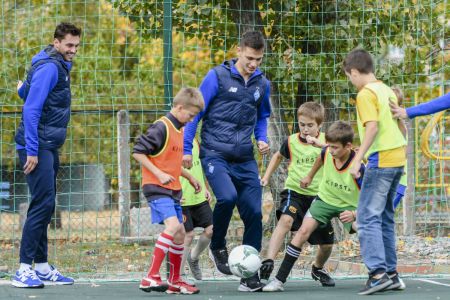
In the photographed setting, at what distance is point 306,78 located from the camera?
11.0 meters

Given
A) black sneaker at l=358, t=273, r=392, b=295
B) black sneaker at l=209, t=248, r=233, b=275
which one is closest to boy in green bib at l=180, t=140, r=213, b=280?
black sneaker at l=209, t=248, r=233, b=275

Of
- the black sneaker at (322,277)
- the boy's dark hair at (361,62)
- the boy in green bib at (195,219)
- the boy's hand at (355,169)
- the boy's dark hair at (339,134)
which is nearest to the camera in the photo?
the boy's hand at (355,169)

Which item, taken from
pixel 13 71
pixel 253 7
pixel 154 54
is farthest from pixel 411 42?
pixel 154 54

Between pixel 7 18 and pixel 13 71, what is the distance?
1984 millimetres

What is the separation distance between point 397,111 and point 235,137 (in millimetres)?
1361

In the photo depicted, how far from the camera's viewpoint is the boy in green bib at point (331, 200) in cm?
816

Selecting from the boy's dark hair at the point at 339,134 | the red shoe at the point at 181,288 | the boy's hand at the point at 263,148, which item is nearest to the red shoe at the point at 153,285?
the red shoe at the point at 181,288

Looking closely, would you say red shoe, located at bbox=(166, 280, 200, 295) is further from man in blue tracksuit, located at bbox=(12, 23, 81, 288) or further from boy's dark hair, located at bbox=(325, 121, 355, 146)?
boy's dark hair, located at bbox=(325, 121, 355, 146)

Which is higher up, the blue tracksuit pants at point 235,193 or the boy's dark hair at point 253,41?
the boy's dark hair at point 253,41

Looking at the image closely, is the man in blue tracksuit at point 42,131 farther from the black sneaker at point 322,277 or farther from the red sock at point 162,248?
the black sneaker at point 322,277

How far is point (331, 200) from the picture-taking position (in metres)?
8.20

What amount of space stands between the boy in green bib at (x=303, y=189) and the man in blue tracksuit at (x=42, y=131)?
1.77 meters

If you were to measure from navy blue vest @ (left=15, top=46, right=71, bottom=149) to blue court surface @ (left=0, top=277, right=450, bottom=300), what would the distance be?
119 centimetres

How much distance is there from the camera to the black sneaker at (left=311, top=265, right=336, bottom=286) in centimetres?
852
